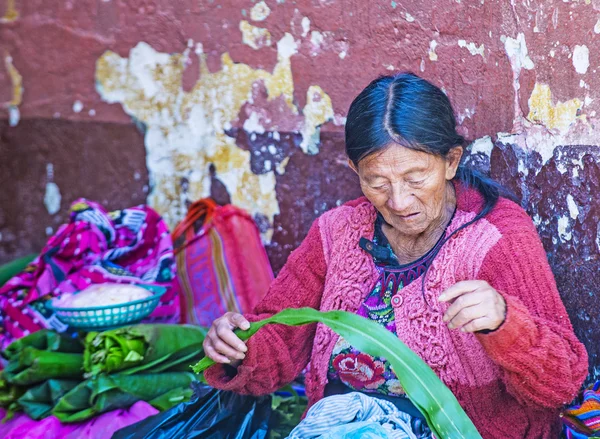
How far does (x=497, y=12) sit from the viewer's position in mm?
2549

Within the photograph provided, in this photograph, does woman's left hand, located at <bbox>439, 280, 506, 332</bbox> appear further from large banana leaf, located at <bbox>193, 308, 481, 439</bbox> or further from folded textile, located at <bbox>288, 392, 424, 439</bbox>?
folded textile, located at <bbox>288, 392, 424, 439</bbox>

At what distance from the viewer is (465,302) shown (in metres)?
1.55

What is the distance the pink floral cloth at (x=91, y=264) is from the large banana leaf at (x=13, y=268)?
0.20 m

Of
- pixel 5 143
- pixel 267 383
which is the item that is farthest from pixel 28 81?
pixel 267 383

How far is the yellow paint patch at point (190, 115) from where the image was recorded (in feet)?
10.6

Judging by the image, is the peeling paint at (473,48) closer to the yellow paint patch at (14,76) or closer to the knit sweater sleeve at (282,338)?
the knit sweater sleeve at (282,338)

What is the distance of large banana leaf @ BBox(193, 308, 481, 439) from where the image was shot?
60.7 inches

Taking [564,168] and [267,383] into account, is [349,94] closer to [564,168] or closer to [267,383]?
[564,168]

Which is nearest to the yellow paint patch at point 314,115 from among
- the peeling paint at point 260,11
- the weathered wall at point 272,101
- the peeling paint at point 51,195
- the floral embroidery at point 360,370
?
the weathered wall at point 272,101

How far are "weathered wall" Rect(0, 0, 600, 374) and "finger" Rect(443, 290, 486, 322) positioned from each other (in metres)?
0.89

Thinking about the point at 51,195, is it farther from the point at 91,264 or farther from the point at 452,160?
the point at 452,160

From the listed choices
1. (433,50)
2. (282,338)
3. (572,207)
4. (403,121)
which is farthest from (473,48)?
(282,338)

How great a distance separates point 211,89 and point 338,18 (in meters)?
0.74

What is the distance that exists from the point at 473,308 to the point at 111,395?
1.55 metres
